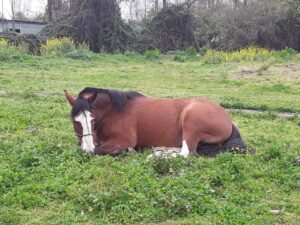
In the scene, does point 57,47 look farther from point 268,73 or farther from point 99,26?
point 268,73

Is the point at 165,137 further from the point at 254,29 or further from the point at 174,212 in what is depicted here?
the point at 254,29

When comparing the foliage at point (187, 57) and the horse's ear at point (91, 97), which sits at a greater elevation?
the horse's ear at point (91, 97)

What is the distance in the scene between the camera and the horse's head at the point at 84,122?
6605 millimetres

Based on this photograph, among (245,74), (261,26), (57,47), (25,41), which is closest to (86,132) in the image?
(245,74)

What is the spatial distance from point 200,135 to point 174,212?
233cm

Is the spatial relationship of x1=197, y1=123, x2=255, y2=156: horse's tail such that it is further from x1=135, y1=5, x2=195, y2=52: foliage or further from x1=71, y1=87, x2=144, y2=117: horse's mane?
x1=135, y1=5, x2=195, y2=52: foliage

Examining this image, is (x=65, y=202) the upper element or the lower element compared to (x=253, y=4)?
lower

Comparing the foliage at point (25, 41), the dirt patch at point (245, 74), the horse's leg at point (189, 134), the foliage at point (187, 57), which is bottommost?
the foliage at point (187, 57)

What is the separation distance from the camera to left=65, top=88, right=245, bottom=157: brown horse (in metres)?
6.77

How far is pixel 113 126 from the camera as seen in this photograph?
7105 millimetres

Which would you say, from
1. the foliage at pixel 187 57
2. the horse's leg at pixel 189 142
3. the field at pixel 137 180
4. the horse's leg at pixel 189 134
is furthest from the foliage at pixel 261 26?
the horse's leg at pixel 189 142

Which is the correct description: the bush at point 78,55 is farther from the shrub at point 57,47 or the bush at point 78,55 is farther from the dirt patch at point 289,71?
the dirt patch at point 289,71

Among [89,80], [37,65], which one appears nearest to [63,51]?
[37,65]

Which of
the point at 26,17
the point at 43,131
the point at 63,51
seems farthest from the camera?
the point at 26,17
